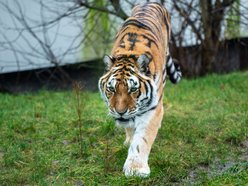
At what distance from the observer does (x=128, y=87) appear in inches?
166

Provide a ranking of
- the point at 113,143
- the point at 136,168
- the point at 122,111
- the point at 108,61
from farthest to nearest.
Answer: the point at 113,143, the point at 108,61, the point at 136,168, the point at 122,111

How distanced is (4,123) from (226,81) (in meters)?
3.68

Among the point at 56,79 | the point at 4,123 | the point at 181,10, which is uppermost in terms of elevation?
the point at 181,10

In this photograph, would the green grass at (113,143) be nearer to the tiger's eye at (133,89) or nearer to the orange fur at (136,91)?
the orange fur at (136,91)

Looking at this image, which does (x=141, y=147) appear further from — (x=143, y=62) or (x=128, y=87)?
(x=143, y=62)

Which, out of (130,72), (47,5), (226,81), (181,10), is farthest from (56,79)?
(130,72)

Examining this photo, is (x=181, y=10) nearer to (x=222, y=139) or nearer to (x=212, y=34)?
(x=212, y=34)

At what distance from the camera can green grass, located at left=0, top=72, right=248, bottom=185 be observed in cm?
439

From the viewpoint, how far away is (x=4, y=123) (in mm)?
6062

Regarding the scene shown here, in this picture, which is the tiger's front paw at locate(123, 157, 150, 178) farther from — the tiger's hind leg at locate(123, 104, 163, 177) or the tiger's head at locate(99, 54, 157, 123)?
the tiger's head at locate(99, 54, 157, 123)

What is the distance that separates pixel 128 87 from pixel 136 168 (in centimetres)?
65

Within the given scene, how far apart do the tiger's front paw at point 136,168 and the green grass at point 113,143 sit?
0.06 meters

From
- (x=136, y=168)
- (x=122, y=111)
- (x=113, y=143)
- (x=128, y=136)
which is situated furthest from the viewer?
(x=113, y=143)

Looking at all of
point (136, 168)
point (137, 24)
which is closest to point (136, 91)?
point (136, 168)
